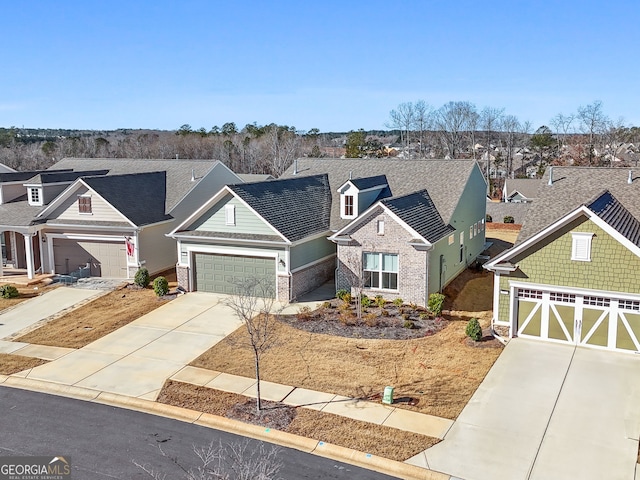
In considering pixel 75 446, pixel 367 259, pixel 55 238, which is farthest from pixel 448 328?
pixel 55 238

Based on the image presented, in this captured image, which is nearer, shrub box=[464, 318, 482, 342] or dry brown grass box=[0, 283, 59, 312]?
shrub box=[464, 318, 482, 342]

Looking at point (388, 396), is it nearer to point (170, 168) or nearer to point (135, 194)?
point (135, 194)

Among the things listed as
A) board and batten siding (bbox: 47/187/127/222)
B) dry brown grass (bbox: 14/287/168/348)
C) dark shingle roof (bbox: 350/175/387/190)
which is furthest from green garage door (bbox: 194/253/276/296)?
dark shingle roof (bbox: 350/175/387/190)

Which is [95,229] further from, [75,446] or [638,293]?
[638,293]

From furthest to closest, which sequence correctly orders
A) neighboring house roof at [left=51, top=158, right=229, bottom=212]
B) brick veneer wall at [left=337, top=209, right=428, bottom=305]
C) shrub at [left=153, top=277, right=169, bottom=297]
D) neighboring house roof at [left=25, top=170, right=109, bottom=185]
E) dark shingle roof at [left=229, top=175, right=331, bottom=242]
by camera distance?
neighboring house roof at [left=51, top=158, right=229, bottom=212] → neighboring house roof at [left=25, top=170, right=109, bottom=185] → shrub at [left=153, top=277, right=169, bottom=297] → dark shingle roof at [left=229, top=175, right=331, bottom=242] → brick veneer wall at [left=337, top=209, right=428, bottom=305]

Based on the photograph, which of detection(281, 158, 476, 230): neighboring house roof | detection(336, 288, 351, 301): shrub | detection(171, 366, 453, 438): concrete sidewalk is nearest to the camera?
detection(171, 366, 453, 438): concrete sidewalk

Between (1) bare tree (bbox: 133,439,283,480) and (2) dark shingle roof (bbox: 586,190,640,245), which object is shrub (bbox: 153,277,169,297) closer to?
(1) bare tree (bbox: 133,439,283,480)

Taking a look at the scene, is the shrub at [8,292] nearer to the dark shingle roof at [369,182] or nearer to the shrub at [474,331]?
the dark shingle roof at [369,182]
